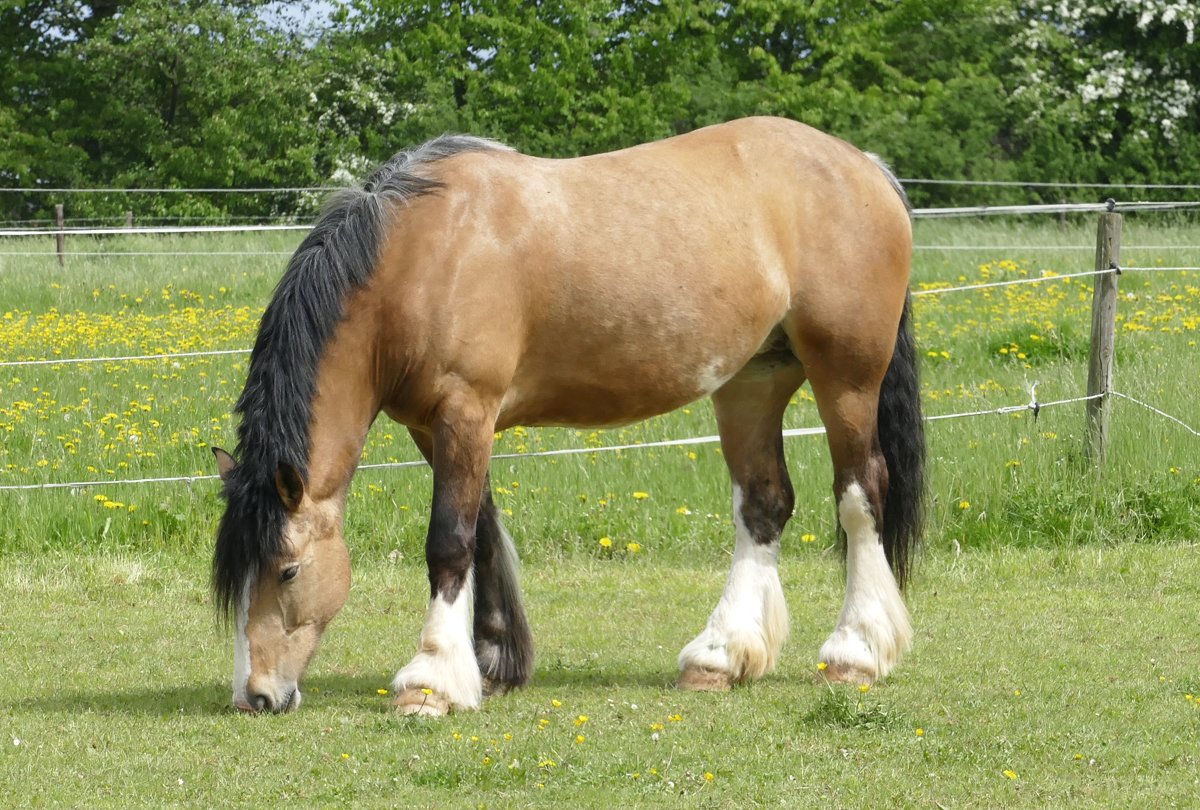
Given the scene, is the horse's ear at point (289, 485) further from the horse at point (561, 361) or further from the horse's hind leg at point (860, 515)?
the horse's hind leg at point (860, 515)

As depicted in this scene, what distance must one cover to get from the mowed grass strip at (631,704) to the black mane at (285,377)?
589 mm

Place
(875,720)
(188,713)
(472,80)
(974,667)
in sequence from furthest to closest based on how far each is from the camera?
1. (472,80)
2. (974,667)
3. (188,713)
4. (875,720)

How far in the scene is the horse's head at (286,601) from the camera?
13.8ft

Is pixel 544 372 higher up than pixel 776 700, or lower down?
higher up

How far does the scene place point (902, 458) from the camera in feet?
17.7

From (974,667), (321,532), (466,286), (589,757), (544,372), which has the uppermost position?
(466,286)

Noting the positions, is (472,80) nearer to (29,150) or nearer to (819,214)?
(29,150)

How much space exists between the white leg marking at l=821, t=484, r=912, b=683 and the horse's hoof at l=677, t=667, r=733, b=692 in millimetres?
421

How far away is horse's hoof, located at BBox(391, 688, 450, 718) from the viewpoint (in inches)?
170

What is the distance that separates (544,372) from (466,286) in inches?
18.7

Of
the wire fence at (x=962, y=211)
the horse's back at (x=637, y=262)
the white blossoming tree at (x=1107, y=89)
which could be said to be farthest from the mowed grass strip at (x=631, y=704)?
the white blossoming tree at (x=1107, y=89)

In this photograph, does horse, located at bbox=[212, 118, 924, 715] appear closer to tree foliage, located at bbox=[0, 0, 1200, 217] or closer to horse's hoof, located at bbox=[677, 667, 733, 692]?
horse's hoof, located at bbox=[677, 667, 733, 692]

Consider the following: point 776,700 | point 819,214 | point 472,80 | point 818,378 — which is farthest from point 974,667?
point 472,80

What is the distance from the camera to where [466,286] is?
4.38 metres
